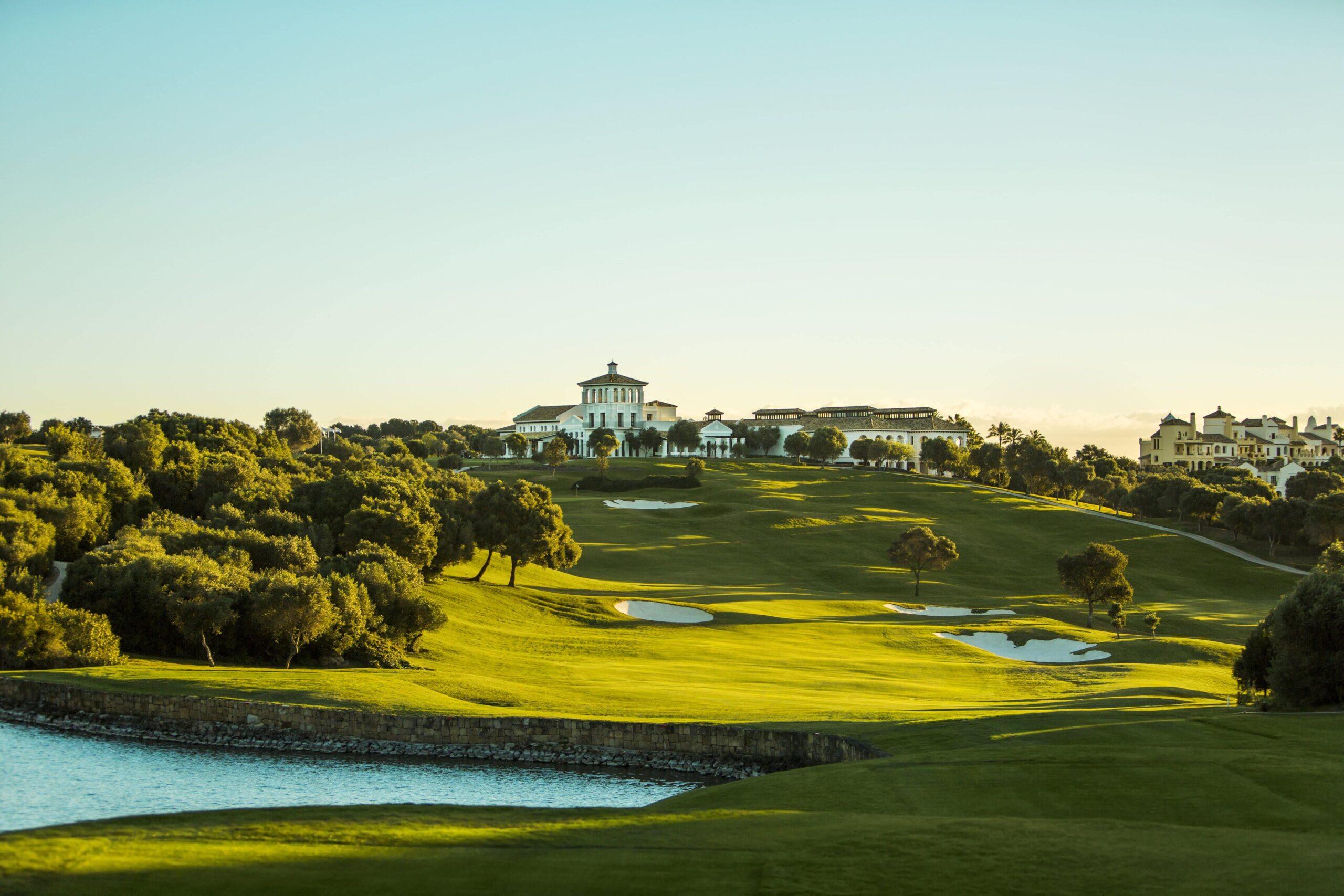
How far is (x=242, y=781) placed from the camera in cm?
2802

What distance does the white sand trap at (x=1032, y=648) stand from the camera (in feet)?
174

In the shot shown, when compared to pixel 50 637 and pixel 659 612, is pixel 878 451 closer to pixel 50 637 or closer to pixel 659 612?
pixel 659 612

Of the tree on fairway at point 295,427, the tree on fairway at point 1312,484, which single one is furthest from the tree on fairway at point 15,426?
the tree on fairway at point 1312,484

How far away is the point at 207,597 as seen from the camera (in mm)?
40656

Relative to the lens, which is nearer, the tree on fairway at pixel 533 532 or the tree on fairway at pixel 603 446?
the tree on fairway at pixel 533 532

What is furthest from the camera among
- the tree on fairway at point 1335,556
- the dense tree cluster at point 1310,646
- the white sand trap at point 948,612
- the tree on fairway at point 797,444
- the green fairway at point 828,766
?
the tree on fairway at point 797,444

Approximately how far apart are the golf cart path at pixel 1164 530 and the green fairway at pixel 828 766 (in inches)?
236

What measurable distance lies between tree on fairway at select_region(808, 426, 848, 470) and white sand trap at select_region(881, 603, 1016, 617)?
292 ft

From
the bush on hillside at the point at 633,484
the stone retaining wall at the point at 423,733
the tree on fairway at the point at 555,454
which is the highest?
the tree on fairway at the point at 555,454

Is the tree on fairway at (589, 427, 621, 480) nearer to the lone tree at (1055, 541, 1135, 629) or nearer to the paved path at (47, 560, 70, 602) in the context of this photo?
the lone tree at (1055, 541, 1135, 629)

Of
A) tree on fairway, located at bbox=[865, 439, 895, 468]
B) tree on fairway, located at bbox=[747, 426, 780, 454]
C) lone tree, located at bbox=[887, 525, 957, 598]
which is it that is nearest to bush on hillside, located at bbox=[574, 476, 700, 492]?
tree on fairway, located at bbox=[865, 439, 895, 468]

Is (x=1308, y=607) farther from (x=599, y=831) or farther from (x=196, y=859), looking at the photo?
(x=196, y=859)

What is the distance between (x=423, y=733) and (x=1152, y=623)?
146 ft

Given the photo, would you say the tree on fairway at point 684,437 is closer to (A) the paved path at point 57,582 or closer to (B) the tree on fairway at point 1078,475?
(B) the tree on fairway at point 1078,475
